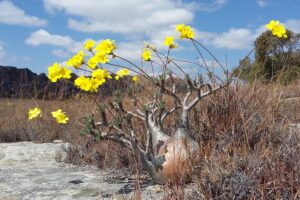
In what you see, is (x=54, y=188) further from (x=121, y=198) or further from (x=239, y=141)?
(x=239, y=141)

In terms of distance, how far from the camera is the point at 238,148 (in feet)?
12.3

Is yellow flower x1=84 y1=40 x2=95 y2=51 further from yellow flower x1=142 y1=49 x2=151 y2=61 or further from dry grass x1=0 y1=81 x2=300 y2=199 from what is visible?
dry grass x1=0 y1=81 x2=300 y2=199

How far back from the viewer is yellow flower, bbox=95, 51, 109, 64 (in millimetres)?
3822

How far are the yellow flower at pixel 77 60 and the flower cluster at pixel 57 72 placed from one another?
6 centimetres

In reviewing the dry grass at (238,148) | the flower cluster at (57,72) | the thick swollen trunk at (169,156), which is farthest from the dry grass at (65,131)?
the flower cluster at (57,72)

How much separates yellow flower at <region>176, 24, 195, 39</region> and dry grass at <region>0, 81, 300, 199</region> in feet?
2.13

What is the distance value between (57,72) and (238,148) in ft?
4.73

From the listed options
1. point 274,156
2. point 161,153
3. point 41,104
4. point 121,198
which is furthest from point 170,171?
point 41,104

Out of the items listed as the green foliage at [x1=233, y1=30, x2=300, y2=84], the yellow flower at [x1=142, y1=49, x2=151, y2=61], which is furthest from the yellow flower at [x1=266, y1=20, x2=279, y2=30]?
the yellow flower at [x1=142, y1=49, x2=151, y2=61]

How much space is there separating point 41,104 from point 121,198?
21.7 feet

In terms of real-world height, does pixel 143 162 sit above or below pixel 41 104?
below

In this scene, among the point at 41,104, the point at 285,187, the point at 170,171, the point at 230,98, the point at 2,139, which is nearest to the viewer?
the point at 285,187

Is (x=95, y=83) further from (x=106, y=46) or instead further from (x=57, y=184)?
(x=57, y=184)

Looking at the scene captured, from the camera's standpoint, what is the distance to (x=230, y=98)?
4.38 metres
